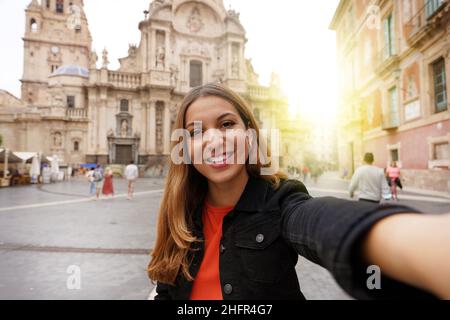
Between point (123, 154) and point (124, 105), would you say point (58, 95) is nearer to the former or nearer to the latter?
point (124, 105)

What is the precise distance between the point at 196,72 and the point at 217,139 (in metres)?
30.8

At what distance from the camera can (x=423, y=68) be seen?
10.6 meters

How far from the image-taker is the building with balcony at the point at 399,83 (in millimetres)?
9664

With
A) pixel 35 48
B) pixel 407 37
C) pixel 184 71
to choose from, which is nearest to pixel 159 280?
pixel 407 37

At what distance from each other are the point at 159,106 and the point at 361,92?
19.4m

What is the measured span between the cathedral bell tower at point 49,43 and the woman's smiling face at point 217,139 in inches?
1772

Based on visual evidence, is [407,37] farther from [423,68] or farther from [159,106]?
[159,106]

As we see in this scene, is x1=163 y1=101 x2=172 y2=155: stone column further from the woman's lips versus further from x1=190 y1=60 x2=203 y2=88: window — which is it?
the woman's lips

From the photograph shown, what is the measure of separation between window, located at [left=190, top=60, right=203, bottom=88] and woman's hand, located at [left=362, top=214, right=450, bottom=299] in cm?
3067

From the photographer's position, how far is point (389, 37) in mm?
13062

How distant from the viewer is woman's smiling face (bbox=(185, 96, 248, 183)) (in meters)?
1.01

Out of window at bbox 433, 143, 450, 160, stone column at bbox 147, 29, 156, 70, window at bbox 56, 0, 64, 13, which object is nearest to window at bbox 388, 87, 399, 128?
window at bbox 433, 143, 450, 160

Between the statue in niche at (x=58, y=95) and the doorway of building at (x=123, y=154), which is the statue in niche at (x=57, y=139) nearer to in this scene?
the statue in niche at (x=58, y=95)

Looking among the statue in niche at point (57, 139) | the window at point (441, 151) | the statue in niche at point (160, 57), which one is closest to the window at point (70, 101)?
the statue in niche at point (57, 139)
